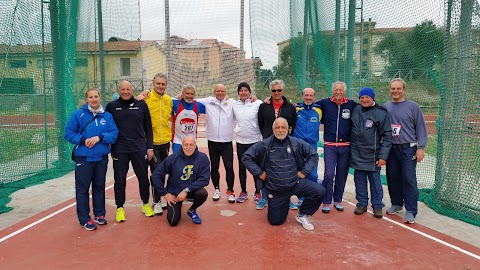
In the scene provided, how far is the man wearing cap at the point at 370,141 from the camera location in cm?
420

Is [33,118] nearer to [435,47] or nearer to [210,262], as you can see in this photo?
[210,262]

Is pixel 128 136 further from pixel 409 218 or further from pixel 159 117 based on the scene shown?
pixel 409 218

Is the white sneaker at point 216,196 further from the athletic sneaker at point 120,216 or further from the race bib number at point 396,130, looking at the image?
the race bib number at point 396,130

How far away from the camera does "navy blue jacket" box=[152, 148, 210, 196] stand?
4070mm

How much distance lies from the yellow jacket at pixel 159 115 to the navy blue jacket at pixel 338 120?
1.95 meters

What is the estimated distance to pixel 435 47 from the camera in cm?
508

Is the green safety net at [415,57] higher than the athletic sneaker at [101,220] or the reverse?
higher

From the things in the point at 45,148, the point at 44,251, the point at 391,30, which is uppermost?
the point at 391,30

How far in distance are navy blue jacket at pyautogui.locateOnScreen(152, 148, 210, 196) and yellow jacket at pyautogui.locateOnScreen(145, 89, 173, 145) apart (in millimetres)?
440

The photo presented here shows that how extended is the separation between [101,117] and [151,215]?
51.4 inches

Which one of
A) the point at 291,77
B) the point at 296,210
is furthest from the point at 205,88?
the point at 296,210

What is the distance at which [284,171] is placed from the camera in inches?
158

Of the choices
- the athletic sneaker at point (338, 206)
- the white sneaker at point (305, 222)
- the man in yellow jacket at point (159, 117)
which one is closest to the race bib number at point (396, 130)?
the athletic sneaker at point (338, 206)

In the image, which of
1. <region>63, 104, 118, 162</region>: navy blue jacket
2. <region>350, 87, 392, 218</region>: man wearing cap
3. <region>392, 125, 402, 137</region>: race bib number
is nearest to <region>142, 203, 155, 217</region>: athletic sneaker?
<region>63, 104, 118, 162</region>: navy blue jacket
